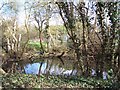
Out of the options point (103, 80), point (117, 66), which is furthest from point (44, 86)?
point (117, 66)

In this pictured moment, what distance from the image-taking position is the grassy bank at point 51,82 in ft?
9.34

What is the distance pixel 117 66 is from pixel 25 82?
3.93 ft

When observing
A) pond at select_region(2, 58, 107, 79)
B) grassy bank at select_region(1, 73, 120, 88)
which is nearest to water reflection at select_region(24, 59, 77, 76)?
pond at select_region(2, 58, 107, 79)

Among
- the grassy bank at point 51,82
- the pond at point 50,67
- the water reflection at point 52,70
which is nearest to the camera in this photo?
the grassy bank at point 51,82

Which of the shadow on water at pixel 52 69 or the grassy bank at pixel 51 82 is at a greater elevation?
the grassy bank at pixel 51 82

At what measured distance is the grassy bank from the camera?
285cm

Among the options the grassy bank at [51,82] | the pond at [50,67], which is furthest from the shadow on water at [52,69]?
the grassy bank at [51,82]

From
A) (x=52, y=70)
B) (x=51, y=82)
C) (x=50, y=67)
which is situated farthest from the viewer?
(x=50, y=67)

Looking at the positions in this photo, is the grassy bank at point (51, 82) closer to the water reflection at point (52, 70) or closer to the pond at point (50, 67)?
the pond at point (50, 67)

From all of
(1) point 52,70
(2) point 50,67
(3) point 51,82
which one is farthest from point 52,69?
(3) point 51,82

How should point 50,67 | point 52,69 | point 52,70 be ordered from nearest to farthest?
point 52,70
point 52,69
point 50,67

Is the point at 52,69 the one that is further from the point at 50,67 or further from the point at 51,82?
the point at 51,82

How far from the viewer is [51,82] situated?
2.99m

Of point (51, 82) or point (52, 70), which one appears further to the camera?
point (52, 70)
